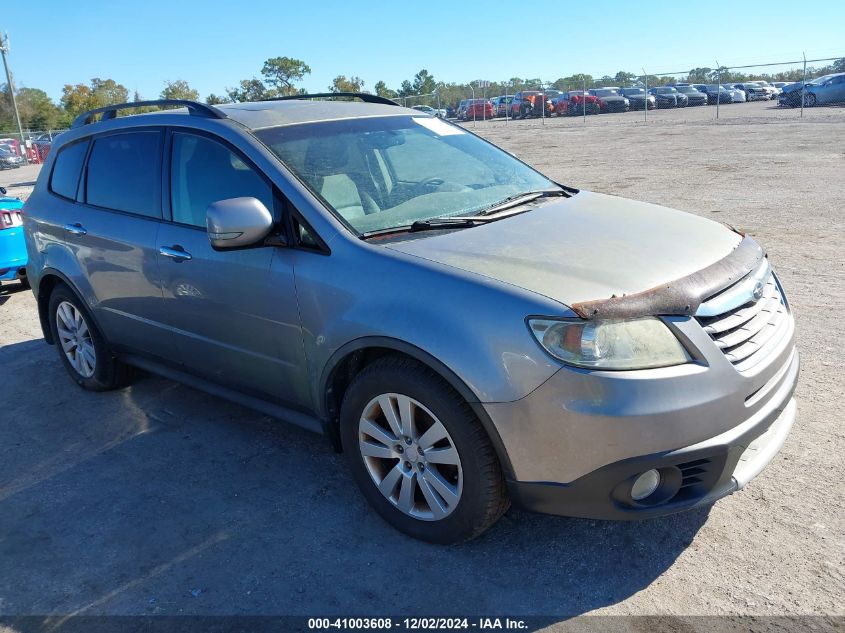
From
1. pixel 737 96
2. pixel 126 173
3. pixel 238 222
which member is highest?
pixel 737 96

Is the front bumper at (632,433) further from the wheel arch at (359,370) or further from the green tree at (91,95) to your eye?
the green tree at (91,95)

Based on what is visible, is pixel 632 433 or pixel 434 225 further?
pixel 434 225

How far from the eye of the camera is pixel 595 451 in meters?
2.69

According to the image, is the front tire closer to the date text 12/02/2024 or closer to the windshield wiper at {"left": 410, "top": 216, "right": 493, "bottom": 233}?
the date text 12/02/2024

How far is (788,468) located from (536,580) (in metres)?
1.50

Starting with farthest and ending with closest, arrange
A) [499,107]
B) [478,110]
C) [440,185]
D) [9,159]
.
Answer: [499,107] → [478,110] → [9,159] → [440,185]

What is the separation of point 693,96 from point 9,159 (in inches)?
1431

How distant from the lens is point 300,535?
3.40 m

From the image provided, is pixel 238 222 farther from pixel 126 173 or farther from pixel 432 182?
pixel 126 173

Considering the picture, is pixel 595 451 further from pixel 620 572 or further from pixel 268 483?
pixel 268 483

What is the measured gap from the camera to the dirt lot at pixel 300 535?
115 inches

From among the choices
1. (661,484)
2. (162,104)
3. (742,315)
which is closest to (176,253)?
(162,104)

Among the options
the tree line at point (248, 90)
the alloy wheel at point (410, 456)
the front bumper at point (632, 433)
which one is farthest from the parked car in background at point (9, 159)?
the front bumper at point (632, 433)

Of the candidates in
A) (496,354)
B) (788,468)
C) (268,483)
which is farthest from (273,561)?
(788,468)
